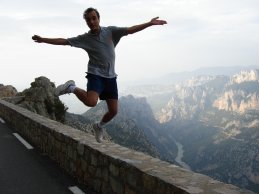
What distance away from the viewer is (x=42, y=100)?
83.0ft

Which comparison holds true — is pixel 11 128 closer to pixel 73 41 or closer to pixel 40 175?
pixel 40 175

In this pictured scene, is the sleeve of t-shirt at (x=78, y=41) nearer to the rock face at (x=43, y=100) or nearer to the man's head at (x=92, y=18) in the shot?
the man's head at (x=92, y=18)

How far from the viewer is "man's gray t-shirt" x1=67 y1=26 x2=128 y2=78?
5449mm

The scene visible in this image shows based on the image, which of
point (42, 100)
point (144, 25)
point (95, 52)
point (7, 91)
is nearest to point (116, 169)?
point (95, 52)

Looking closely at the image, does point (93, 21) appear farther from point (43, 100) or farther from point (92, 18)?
point (43, 100)

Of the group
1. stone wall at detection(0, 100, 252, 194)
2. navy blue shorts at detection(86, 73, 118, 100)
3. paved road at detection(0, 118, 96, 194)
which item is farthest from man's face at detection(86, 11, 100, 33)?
paved road at detection(0, 118, 96, 194)

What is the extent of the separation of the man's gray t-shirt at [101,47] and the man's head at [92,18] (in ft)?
0.40

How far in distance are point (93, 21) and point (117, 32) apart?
38 centimetres

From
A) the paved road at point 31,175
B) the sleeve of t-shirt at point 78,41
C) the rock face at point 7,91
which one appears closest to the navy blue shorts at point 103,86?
the sleeve of t-shirt at point 78,41

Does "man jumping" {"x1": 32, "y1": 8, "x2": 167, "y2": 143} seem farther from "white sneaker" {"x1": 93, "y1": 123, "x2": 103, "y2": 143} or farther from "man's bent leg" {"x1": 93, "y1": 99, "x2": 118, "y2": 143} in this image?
"white sneaker" {"x1": 93, "y1": 123, "x2": 103, "y2": 143}

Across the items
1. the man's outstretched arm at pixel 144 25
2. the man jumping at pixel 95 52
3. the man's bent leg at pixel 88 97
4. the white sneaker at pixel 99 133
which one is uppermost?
the man's outstretched arm at pixel 144 25

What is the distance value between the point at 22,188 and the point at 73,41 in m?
2.55

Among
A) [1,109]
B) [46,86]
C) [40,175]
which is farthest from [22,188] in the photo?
[46,86]

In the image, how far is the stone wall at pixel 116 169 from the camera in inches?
161
